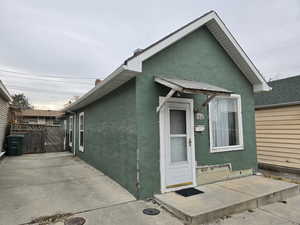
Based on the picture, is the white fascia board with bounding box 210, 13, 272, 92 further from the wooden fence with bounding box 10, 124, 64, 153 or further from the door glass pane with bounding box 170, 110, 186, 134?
the wooden fence with bounding box 10, 124, 64, 153

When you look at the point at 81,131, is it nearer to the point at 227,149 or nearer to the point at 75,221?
A: the point at 75,221

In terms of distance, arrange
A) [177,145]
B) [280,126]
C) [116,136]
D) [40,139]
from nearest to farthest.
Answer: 1. [177,145]
2. [116,136]
3. [280,126]
4. [40,139]

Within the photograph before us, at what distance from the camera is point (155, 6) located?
6848 mm

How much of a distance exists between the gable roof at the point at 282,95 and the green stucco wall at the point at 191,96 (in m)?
1.56

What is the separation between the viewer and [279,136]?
20.6ft

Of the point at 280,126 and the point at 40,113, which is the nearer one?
the point at 280,126

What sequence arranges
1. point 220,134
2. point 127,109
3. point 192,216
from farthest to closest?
point 220,134
point 127,109
point 192,216

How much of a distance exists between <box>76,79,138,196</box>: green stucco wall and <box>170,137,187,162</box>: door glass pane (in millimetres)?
948

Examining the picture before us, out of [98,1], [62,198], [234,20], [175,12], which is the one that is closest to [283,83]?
[234,20]

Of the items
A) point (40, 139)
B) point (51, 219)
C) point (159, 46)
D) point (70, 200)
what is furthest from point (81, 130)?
point (159, 46)

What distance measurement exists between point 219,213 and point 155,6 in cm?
723

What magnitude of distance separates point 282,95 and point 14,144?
12885mm

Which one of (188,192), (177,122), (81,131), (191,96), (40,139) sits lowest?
(188,192)

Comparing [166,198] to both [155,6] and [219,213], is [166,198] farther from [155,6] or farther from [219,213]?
[155,6]
